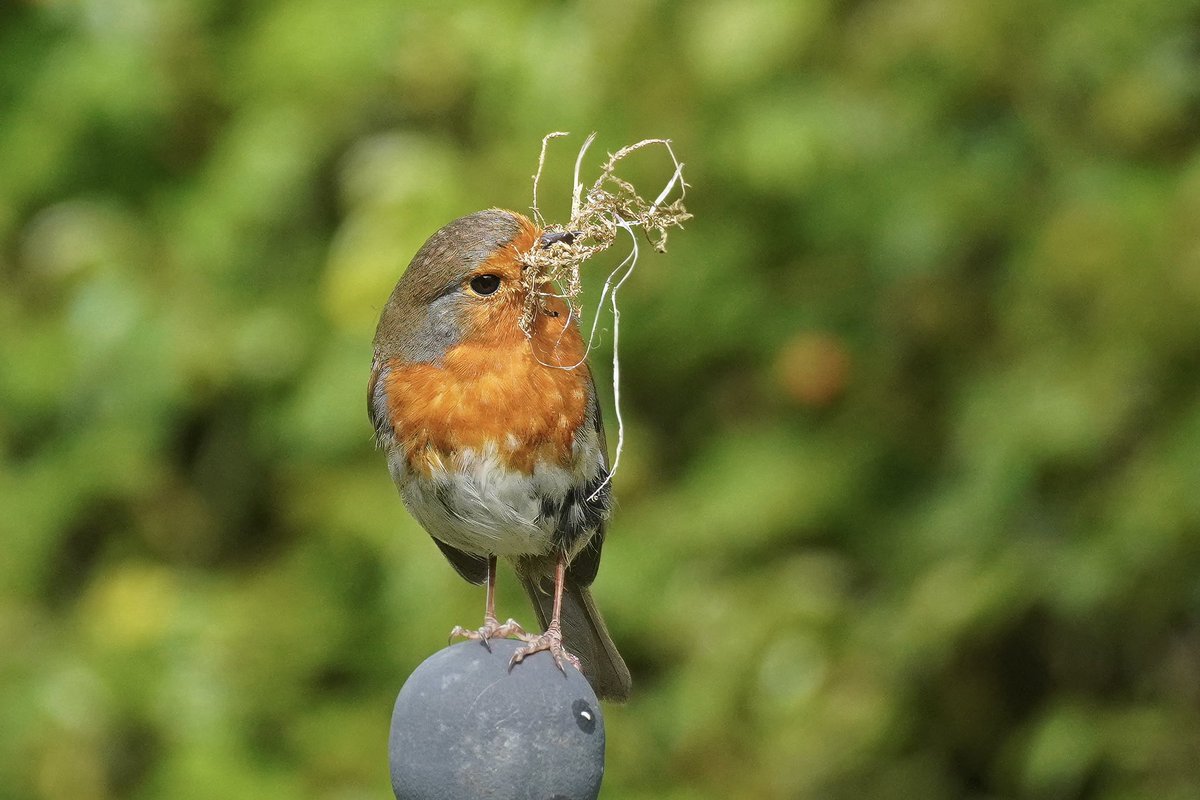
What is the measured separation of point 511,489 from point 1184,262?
1.63 meters

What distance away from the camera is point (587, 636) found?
→ 272cm

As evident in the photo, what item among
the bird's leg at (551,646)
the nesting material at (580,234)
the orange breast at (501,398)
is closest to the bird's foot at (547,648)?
the bird's leg at (551,646)

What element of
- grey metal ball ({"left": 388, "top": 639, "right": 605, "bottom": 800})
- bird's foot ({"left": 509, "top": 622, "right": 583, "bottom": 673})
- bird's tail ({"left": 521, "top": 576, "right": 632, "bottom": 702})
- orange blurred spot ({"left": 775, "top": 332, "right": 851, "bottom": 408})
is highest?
orange blurred spot ({"left": 775, "top": 332, "right": 851, "bottom": 408})

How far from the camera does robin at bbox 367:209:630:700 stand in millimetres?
2246

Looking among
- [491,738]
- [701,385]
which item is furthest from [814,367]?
[491,738]

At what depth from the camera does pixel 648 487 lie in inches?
161

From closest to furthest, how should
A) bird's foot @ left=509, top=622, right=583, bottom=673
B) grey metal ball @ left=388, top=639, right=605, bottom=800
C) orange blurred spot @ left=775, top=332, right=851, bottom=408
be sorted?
grey metal ball @ left=388, top=639, right=605, bottom=800 < bird's foot @ left=509, top=622, right=583, bottom=673 < orange blurred spot @ left=775, top=332, right=851, bottom=408

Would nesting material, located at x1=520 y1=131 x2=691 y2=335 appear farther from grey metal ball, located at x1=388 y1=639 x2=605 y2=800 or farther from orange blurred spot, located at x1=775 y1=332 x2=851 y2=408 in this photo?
orange blurred spot, located at x1=775 y1=332 x2=851 y2=408

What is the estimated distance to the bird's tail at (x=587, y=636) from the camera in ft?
8.70

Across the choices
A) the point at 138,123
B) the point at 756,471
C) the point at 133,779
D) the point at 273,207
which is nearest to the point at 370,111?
the point at 273,207

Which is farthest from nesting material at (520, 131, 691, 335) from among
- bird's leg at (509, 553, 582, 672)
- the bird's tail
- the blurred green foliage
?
the blurred green foliage

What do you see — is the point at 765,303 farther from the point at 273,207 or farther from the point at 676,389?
the point at 273,207

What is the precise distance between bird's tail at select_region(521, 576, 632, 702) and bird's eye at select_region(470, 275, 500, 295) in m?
0.68

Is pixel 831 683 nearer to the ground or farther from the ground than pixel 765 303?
nearer to the ground
